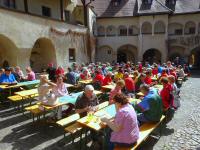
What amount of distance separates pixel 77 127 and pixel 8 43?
11.3 metres

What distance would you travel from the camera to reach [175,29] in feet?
92.4

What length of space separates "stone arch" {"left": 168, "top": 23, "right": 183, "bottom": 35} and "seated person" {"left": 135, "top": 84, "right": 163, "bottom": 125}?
2434cm

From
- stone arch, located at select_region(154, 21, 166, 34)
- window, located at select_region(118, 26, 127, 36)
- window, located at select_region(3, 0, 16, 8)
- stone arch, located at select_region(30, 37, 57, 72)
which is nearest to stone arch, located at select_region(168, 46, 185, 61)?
stone arch, located at select_region(154, 21, 166, 34)

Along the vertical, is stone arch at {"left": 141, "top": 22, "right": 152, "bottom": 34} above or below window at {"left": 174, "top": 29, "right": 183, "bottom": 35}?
above

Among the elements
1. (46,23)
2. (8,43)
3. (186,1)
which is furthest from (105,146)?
(186,1)

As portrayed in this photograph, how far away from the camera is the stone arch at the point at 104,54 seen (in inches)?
1168

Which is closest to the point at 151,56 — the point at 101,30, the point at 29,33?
the point at 101,30

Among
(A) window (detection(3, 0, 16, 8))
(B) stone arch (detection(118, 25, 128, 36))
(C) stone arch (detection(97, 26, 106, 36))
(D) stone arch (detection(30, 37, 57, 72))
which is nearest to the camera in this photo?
(A) window (detection(3, 0, 16, 8))

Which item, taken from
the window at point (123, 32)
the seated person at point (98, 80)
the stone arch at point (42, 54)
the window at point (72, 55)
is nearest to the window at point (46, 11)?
the stone arch at point (42, 54)

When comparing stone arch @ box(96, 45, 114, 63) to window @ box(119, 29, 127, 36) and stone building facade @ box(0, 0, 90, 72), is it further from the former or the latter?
stone building facade @ box(0, 0, 90, 72)

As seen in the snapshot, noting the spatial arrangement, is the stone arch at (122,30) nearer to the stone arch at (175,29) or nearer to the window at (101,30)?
the window at (101,30)

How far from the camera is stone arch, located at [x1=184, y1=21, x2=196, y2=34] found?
90.0ft

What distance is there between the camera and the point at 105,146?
5.36 meters

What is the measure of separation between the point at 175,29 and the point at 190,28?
1.86 metres
